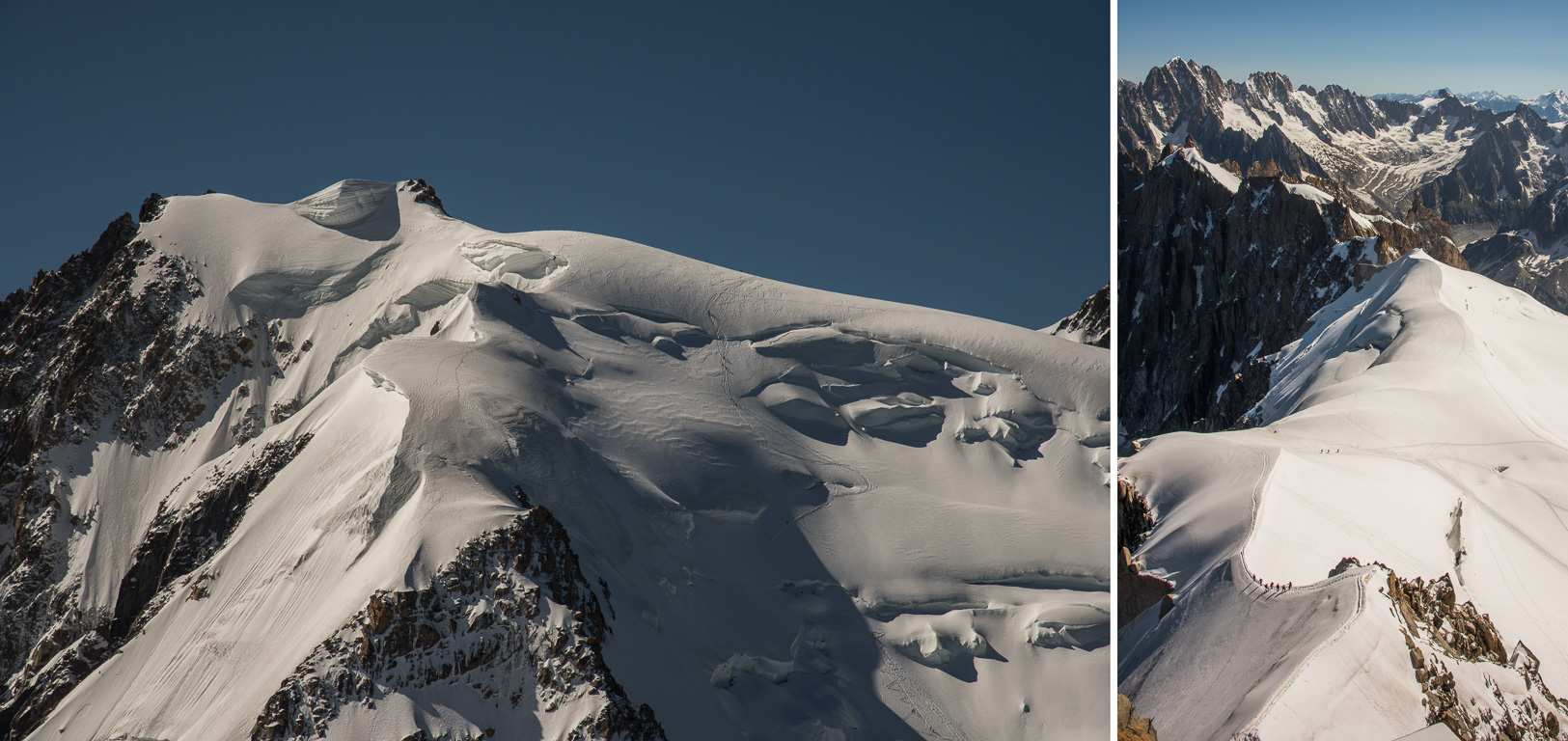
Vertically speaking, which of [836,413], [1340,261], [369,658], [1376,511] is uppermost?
[1340,261]

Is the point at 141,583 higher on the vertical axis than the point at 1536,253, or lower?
lower

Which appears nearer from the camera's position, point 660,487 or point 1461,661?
point 1461,661

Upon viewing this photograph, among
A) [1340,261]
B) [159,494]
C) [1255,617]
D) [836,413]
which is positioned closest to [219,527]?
[159,494]

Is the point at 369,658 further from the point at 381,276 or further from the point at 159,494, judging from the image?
the point at 381,276

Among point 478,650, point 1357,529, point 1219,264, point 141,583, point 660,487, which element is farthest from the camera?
point 1219,264

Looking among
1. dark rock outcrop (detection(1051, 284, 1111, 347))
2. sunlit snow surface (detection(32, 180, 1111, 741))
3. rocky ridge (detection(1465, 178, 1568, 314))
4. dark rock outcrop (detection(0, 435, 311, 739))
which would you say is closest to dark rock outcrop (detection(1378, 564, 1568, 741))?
sunlit snow surface (detection(32, 180, 1111, 741))

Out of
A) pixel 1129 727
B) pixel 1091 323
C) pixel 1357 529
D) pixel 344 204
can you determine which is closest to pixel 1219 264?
pixel 1091 323

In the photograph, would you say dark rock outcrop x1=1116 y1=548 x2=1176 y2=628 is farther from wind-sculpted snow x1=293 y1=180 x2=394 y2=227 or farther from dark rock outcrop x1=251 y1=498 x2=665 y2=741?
wind-sculpted snow x1=293 y1=180 x2=394 y2=227

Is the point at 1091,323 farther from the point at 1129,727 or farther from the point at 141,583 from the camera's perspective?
the point at 1129,727
